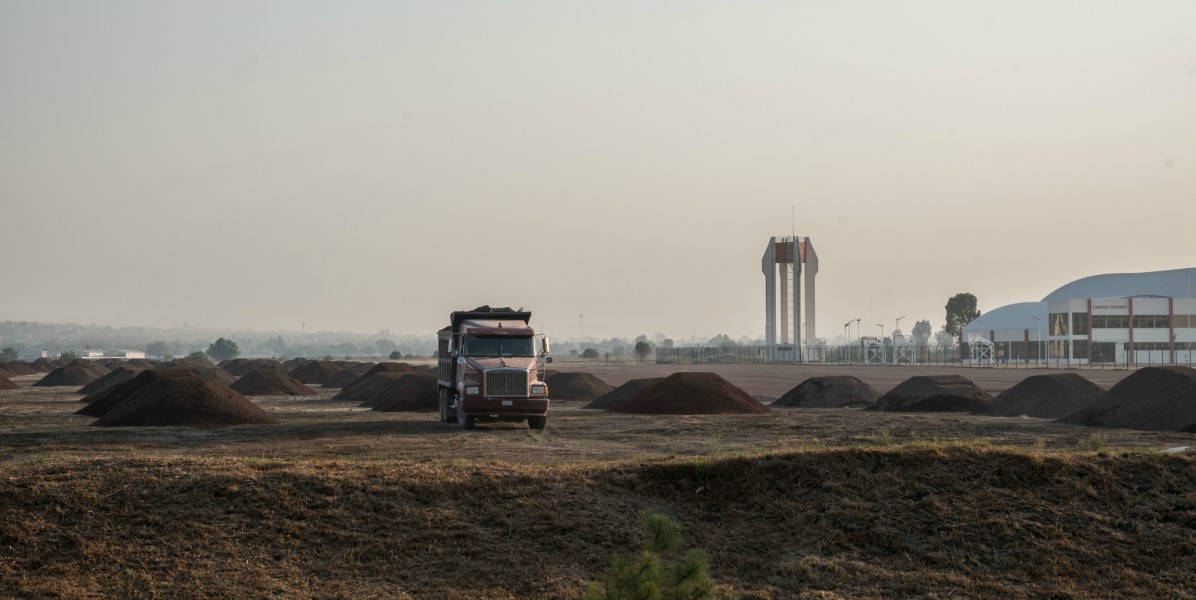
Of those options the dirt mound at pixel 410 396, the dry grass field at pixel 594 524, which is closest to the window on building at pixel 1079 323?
the dirt mound at pixel 410 396

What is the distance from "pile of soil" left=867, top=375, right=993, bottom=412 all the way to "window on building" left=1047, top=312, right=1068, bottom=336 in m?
77.2

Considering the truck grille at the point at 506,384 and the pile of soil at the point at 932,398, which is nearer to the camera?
the truck grille at the point at 506,384

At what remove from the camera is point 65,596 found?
39.5ft

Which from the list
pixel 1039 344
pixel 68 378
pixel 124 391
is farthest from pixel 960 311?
pixel 124 391

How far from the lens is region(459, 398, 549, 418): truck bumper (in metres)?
33.0

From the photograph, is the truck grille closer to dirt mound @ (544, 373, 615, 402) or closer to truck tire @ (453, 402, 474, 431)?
truck tire @ (453, 402, 474, 431)

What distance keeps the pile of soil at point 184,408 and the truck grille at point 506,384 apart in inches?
377

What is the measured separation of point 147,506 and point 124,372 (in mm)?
75338

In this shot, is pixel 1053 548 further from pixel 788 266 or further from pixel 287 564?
pixel 788 266

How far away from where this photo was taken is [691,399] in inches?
1737

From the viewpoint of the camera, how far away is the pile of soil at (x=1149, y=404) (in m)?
33.2

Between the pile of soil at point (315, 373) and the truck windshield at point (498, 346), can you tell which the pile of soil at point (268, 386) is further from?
the truck windshield at point (498, 346)

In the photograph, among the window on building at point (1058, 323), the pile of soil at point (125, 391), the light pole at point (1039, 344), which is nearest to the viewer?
the pile of soil at point (125, 391)

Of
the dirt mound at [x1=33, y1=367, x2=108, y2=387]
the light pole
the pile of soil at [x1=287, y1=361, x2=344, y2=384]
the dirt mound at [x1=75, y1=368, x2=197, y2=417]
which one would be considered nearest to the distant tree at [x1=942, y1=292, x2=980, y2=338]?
the light pole
